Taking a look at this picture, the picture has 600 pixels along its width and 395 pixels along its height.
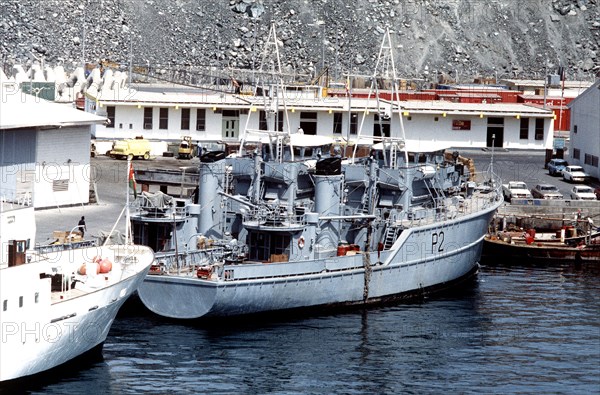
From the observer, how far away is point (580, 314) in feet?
198

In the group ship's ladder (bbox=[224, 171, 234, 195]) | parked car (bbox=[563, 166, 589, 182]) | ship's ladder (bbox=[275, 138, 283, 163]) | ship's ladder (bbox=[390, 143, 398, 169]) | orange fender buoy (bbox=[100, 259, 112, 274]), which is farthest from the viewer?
parked car (bbox=[563, 166, 589, 182])

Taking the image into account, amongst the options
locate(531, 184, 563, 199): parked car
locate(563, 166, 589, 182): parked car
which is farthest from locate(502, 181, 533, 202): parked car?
locate(563, 166, 589, 182): parked car

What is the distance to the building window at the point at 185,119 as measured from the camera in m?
102

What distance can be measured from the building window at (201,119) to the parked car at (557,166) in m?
25.2

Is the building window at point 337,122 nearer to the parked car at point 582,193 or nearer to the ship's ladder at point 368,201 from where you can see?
the parked car at point 582,193

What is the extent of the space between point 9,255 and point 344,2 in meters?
112

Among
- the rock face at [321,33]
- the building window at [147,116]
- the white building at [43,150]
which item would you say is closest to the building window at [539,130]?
the building window at [147,116]

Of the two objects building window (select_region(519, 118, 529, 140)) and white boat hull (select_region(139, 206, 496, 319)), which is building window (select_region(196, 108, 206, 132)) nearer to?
building window (select_region(519, 118, 529, 140))

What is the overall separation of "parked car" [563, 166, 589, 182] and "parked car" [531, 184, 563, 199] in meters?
5.60

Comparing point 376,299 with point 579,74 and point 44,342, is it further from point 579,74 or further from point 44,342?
point 579,74

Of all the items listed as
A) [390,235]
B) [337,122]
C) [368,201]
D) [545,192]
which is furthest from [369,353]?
[337,122]

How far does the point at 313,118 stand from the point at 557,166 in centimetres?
1910

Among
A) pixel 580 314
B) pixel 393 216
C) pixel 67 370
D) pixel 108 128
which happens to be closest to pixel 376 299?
pixel 393 216

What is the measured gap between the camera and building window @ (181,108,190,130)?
334 feet
